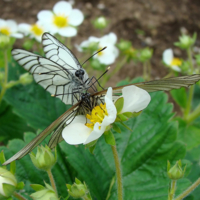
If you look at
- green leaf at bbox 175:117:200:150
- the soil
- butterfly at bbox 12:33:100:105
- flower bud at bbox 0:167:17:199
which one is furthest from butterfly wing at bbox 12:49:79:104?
the soil

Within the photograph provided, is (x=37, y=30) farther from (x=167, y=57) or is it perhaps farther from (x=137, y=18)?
(x=137, y=18)

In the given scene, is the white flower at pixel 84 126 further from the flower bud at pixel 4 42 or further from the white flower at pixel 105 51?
the white flower at pixel 105 51

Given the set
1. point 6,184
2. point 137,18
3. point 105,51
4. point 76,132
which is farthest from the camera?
point 137,18

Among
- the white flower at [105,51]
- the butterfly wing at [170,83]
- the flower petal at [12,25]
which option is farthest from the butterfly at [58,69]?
the flower petal at [12,25]

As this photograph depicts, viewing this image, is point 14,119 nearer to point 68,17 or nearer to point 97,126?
point 68,17

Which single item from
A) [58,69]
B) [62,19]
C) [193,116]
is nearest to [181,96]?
[193,116]

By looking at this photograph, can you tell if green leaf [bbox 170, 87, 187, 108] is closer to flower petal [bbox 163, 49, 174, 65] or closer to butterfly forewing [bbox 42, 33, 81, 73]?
flower petal [bbox 163, 49, 174, 65]
